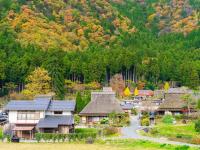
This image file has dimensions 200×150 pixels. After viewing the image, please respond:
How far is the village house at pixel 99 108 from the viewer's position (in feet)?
156

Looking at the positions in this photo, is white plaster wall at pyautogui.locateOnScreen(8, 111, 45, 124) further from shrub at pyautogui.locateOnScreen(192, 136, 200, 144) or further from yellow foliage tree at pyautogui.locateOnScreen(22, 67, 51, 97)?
shrub at pyautogui.locateOnScreen(192, 136, 200, 144)

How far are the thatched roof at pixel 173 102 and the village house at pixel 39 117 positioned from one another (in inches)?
457

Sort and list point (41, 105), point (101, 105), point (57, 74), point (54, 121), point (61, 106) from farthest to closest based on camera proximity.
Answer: point (57, 74), point (101, 105), point (61, 106), point (41, 105), point (54, 121)

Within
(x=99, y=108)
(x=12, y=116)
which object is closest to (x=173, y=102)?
(x=99, y=108)

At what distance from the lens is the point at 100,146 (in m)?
32.9

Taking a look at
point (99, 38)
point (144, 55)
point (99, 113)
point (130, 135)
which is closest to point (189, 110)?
point (99, 113)

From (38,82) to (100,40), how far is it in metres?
36.1

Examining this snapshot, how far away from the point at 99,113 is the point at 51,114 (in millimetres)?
5503

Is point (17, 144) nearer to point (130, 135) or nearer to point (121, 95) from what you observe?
point (130, 135)

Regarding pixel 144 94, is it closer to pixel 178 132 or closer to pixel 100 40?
pixel 178 132

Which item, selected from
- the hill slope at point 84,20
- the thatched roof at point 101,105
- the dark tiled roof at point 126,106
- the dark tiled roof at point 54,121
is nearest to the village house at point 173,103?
the dark tiled roof at point 126,106

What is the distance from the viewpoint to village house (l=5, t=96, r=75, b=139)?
4088 cm

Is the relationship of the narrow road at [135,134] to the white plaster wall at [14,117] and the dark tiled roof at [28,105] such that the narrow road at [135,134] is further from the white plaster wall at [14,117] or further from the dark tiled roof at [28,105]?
the dark tiled roof at [28,105]

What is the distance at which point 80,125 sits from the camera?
45969mm
